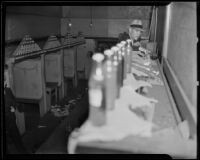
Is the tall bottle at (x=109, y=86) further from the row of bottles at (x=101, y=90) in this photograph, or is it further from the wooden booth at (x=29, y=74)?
the wooden booth at (x=29, y=74)

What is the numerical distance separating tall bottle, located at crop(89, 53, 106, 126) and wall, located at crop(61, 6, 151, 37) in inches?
16.2

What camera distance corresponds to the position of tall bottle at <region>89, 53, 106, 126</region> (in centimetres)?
88

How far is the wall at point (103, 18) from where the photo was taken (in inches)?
48.1

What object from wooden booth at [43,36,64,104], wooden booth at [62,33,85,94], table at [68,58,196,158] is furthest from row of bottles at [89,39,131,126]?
wooden booth at [43,36,64,104]

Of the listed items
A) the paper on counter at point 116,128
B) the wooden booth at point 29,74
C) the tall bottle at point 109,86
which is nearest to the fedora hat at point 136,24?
the tall bottle at point 109,86

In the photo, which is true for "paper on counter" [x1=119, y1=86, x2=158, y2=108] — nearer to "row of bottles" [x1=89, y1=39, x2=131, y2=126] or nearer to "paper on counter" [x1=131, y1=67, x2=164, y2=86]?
"row of bottles" [x1=89, y1=39, x2=131, y2=126]

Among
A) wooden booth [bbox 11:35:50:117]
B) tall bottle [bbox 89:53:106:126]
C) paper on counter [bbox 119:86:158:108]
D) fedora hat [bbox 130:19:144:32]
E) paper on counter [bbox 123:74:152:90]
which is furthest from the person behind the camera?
wooden booth [bbox 11:35:50:117]

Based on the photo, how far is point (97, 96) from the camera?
885mm

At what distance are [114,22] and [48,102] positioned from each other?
85cm

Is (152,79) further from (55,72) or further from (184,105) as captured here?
(55,72)

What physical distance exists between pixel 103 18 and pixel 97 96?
2.39 feet

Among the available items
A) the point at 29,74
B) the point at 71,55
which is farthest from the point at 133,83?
the point at 29,74

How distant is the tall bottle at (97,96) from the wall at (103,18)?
16.2 inches

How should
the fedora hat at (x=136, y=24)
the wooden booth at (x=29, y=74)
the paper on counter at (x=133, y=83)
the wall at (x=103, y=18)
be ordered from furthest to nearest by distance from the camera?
the wooden booth at (x=29, y=74)
the fedora hat at (x=136, y=24)
the paper on counter at (x=133, y=83)
the wall at (x=103, y=18)
